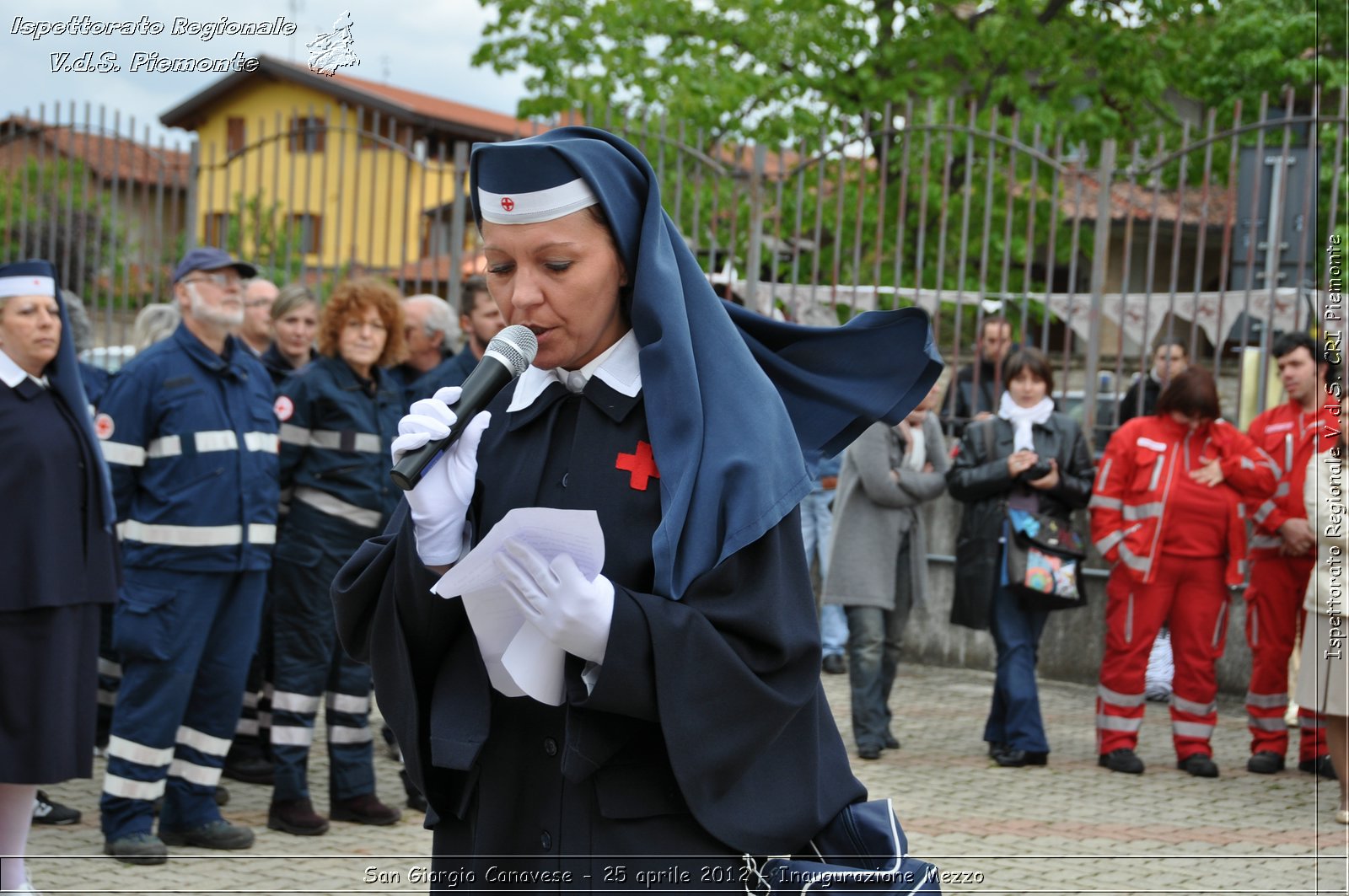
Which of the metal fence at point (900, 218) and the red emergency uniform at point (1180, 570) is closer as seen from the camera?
the red emergency uniform at point (1180, 570)

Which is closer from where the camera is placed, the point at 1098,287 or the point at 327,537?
the point at 327,537

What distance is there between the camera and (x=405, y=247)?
11664 mm

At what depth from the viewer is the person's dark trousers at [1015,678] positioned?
7.59 meters

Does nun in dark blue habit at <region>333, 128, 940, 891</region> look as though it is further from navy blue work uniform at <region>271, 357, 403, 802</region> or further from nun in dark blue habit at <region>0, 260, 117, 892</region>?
navy blue work uniform at <region>271, 357, 403, 802</region>

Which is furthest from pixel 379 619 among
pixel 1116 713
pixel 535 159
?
pixel 1116 713

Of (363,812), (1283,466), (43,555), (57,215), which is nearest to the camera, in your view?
(43,555)

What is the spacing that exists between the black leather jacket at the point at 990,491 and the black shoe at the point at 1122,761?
915mm

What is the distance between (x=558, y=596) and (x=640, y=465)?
0.36 meters

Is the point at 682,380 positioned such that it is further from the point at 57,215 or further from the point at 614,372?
the point at 57,215

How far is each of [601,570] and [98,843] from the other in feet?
14.2

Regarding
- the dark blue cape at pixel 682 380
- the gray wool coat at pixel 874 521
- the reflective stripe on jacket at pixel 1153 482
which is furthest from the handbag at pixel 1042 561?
the dark blue cape at pixel 682 380

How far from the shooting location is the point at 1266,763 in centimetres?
764

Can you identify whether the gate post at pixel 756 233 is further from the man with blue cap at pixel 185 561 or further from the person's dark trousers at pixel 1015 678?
the man with blue cap at pixel 185 561

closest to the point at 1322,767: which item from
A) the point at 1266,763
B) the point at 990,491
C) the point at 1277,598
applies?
the point at 1266,763
